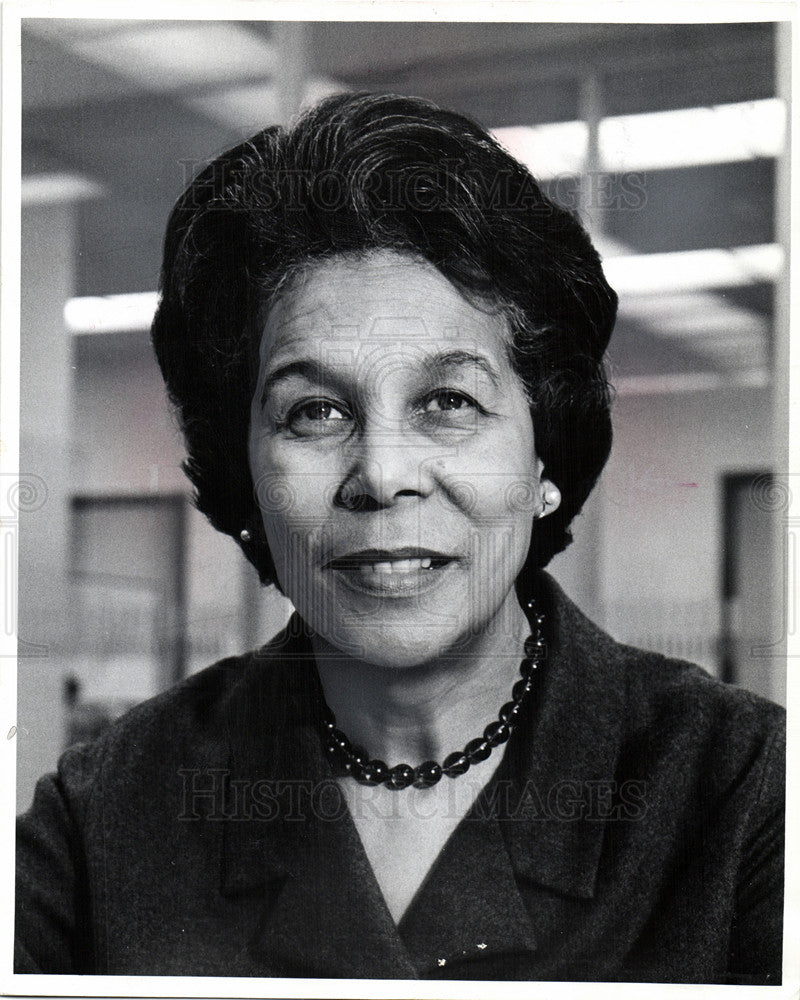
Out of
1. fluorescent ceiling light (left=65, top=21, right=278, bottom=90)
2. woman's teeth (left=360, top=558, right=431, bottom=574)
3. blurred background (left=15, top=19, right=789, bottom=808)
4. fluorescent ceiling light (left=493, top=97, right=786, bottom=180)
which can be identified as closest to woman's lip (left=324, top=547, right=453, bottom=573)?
woman's teeth (left=360, top=558, right=431, bottom=574)

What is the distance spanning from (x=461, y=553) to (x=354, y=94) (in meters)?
0.47

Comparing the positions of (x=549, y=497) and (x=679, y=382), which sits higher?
(x=679, y=382)

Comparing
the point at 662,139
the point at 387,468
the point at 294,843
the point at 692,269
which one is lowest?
the point at 294,843

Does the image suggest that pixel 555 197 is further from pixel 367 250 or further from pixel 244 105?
pixel 244 105

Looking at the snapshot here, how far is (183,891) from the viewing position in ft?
3.06

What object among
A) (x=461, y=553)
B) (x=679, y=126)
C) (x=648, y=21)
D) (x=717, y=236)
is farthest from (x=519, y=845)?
(x=648, y=21)

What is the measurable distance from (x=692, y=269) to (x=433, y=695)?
50 centimetres

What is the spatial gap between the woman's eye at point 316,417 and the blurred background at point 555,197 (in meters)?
0.14

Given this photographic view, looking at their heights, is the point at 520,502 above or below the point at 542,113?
below

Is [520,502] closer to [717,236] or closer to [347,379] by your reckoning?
[347,379]

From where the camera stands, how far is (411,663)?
92 centimetres

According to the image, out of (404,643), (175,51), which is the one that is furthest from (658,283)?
(175,51)

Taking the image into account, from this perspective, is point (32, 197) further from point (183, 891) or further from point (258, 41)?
point (183, 891)

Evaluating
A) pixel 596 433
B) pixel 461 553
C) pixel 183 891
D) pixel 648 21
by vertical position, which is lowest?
pixel 183 891
